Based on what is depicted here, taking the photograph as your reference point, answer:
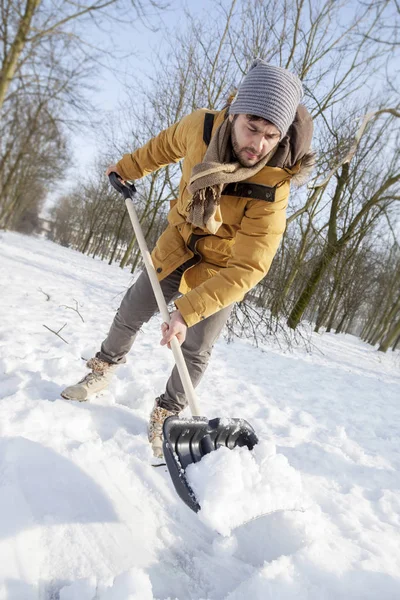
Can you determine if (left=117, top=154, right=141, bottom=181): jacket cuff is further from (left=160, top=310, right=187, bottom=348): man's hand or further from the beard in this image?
(left=160, top=310, right=187, bottom=348): man's hand

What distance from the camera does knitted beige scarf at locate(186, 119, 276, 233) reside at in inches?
63.1

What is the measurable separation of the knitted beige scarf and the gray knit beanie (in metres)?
0.13

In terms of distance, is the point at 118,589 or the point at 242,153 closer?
the point at 118,589

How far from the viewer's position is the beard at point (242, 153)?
1613 millimetres

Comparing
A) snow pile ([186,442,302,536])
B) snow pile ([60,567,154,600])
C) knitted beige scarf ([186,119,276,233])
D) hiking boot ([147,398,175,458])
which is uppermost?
knitted beige scarf ([186,119,276,233])

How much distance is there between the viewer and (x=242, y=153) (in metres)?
1.63

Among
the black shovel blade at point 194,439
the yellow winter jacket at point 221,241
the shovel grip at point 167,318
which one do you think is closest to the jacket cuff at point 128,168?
the shovel grip at point 167,318

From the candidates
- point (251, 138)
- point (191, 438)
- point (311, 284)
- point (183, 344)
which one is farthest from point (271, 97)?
point (311, 284)

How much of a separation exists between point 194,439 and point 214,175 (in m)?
1.17

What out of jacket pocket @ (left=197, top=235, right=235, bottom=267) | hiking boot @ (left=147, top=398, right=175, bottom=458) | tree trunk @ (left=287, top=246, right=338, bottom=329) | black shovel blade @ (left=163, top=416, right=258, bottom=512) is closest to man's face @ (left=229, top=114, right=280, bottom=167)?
jacket pocket @ (left=197, top=235, right=235, bottom=267)

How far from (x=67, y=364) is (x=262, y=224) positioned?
1.78 meters

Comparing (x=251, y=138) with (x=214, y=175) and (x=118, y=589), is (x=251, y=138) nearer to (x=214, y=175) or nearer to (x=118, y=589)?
(x=214, y=175)

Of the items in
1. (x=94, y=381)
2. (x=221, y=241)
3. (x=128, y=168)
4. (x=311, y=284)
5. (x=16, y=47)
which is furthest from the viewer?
(x=311, y=284)

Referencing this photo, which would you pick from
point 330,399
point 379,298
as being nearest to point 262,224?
point 330,399
